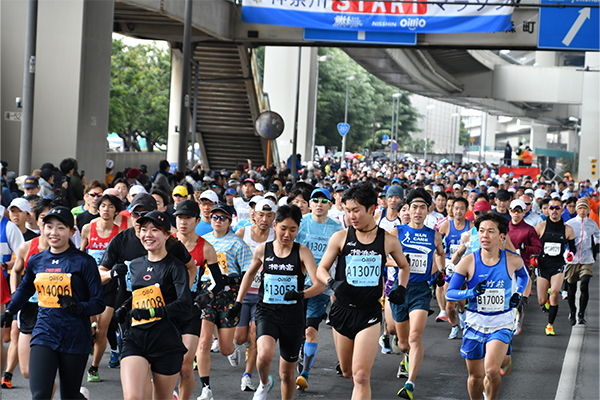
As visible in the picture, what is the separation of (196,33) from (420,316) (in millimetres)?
17410

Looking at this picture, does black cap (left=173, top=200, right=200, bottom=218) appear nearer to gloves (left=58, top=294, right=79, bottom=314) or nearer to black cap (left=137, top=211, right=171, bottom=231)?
black cap (left=137, top=211, right=171, bottom=231)

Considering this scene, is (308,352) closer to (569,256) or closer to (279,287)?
(279,287)

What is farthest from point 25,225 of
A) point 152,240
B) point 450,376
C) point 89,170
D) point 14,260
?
point 89,170

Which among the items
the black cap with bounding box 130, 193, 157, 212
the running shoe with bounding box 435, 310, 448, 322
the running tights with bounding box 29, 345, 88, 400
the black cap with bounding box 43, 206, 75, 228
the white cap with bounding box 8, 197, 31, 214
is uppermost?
the black cap with bounding box 130, 193, 157, 212

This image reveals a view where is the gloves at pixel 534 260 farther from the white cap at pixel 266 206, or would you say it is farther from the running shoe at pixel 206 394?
the running shoe at pixel 206 394

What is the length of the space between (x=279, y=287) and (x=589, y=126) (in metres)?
50.5

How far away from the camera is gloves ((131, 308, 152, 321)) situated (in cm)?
556

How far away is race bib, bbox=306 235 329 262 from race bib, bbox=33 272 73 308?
11.9 ft

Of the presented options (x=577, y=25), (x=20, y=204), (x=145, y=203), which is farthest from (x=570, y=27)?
(x=20, y=204)

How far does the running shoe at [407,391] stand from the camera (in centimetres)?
785

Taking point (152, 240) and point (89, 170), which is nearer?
point (152, 240)

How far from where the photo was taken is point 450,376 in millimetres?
8992

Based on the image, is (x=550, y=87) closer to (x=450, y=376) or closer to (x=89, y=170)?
(x=89, y=170)

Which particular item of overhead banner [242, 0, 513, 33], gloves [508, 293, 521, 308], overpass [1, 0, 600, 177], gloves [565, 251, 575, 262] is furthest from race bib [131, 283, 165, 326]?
overhead banner [242, 0, 513, 33]
